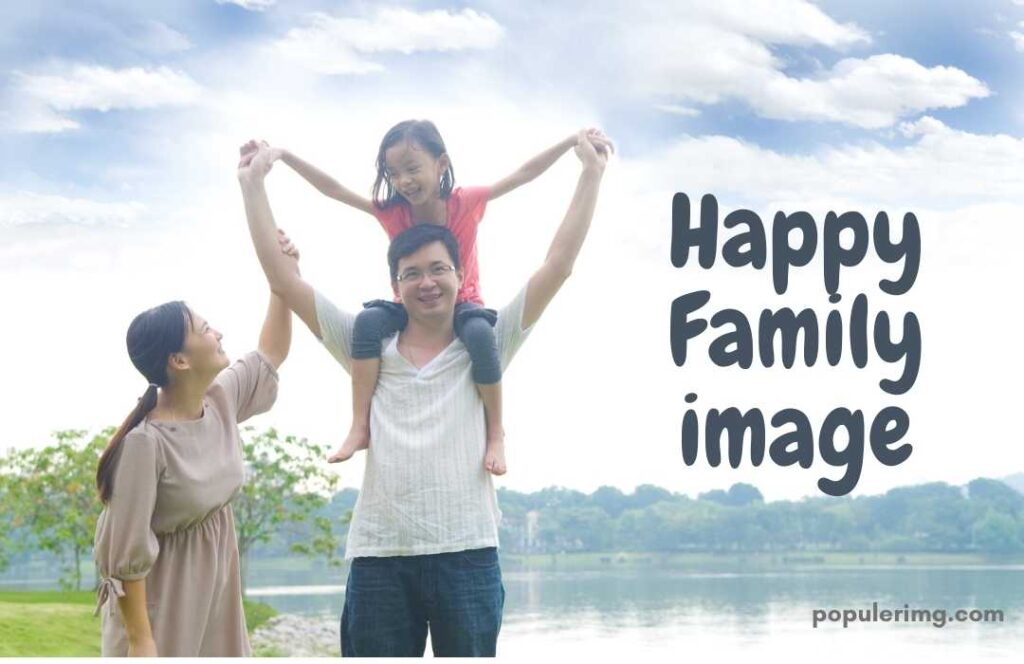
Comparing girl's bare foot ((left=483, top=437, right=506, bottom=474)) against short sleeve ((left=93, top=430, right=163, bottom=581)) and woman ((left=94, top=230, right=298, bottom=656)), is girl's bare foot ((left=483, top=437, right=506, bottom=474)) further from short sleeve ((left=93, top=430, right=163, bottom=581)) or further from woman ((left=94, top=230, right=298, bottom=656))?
short sleeve ((left=93, top=430, right=163, bottom=581))

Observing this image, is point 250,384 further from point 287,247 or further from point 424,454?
point 424,454

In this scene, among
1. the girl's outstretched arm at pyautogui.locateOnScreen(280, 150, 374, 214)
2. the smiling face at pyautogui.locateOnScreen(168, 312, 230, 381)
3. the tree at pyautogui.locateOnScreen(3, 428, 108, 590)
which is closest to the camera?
the smiling face at pyautogui.locateOnScreen(168, 312, 230, 381)

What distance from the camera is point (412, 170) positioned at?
244cm

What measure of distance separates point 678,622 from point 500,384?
14.9m

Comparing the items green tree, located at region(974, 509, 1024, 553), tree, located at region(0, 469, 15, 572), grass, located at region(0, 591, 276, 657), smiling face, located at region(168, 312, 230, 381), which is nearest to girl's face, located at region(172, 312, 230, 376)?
smiling face, located at region(168, 312, 230, 381)

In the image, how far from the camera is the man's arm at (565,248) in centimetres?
211

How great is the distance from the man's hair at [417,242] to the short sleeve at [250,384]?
0.29 m

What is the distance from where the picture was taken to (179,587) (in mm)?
1988

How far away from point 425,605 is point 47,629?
8464 mm

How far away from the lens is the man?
1.94 meters

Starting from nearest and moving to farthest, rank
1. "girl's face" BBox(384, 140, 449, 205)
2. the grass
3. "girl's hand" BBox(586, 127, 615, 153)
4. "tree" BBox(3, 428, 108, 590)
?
"girl's hand" BBox(586, 127, 615, 153) < "girl's face" BBox(384, 140, 449, 205) < the grass < "tree" BBox(3, 428, 108, 590)

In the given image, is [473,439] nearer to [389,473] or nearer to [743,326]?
[389,473]

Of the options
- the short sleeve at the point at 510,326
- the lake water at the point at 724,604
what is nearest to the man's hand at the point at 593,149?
the short sleeve at the point at 510,326

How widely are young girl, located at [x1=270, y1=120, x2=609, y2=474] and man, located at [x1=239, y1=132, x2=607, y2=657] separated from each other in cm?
3
